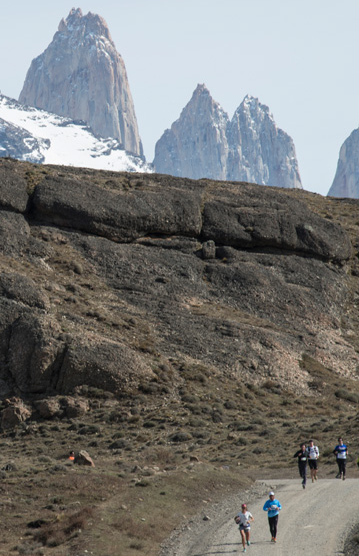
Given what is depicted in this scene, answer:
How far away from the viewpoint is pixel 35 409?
40.7 m

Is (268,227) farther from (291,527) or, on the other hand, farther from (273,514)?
(273,514)

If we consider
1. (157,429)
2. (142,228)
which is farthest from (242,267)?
(157,429)

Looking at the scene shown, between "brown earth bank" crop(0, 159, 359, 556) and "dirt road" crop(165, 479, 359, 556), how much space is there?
4.10 feet

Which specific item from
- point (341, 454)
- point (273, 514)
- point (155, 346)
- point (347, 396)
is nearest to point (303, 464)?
point (341, 454)

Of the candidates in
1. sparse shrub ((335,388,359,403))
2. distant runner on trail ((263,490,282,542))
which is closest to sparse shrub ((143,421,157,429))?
sparse shrub ((335,388,359,403))

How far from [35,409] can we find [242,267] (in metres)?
24.5

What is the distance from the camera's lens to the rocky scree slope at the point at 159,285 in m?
43.0

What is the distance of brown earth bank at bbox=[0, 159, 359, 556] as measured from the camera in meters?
28.2

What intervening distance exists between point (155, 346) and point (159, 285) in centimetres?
906

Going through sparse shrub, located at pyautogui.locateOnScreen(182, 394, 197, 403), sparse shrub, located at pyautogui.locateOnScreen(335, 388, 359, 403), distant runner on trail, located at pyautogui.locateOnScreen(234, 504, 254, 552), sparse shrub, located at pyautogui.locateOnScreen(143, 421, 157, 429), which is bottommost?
distant runner on trail, located at pyautogui.locateOnScreen(234, 504, 254, 552)

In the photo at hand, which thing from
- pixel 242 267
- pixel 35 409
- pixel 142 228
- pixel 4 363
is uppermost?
pixel 142 228

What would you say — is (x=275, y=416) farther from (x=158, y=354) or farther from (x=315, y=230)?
(x=315, y=230)

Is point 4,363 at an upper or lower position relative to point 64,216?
lower

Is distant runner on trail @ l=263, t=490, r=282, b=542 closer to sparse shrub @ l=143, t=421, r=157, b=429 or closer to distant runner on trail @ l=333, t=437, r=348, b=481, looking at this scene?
distant runner on trail @ l=333, t=437, r=348, b=481
